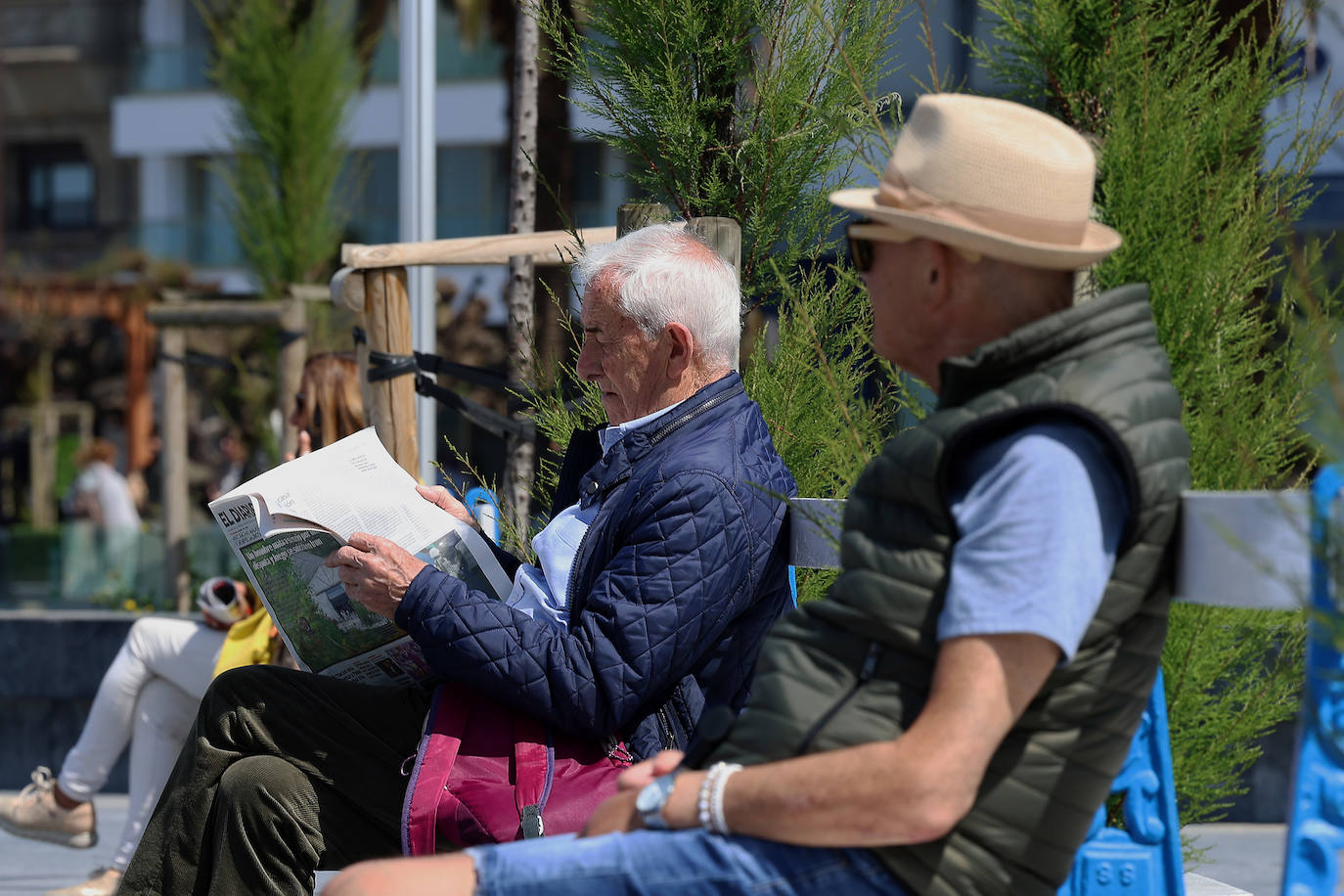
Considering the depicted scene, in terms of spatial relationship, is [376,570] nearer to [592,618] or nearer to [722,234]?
[592,618]

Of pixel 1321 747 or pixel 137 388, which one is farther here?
pixel 137 388

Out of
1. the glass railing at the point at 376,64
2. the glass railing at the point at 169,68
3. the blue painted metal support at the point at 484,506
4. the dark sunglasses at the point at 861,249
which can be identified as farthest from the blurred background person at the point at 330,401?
the glass railing at the point at 169,68

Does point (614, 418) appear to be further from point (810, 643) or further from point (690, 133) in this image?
point (810, 643)

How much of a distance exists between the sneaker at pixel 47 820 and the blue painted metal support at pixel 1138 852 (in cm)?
364

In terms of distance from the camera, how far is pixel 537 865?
1.78m

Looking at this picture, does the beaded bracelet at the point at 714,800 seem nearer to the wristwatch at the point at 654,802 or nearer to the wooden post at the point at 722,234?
the wristwatch at the point at 654,802

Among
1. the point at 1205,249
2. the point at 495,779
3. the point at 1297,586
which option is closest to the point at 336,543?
the point at 495,779

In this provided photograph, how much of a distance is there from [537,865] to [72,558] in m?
7.46

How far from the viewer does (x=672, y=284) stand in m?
2.85

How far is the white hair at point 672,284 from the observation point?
2.85m

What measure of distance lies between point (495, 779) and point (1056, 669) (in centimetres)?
113

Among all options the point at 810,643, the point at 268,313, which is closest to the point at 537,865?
the point at 810,643

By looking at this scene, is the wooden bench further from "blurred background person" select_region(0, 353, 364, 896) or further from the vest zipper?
"blurred background person" select_region(0, 353, 364, 896)

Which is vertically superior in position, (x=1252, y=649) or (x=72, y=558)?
(x=1252, y=649)
